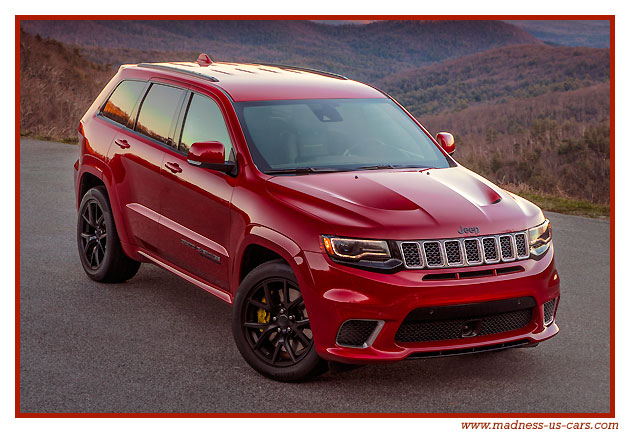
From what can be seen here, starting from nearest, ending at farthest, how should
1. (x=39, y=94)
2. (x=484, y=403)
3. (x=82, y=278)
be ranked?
(x=484, y=403), (x=82, y=278), (x=39, y=94)

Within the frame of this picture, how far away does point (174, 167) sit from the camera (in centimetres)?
708

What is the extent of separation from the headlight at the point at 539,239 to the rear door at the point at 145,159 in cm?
291

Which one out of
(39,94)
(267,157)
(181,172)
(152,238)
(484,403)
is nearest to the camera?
(484,403)

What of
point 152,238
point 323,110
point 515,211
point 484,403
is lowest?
point 484,403

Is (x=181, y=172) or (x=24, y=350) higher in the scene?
(x=181, y=172)

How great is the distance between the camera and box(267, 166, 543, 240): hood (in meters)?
5.56

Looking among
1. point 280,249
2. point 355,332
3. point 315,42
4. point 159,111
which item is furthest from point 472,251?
point 315,42

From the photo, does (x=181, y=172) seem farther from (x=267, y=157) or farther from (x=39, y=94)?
(x=39, y=94)

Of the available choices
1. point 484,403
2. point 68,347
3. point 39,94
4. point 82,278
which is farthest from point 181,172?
point 39,94

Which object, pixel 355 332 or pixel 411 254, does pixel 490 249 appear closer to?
pixel 411 254

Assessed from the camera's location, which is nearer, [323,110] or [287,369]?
[287,369]

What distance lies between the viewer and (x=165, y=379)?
6020mm

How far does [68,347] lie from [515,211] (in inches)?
129

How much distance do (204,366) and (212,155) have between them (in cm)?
144
